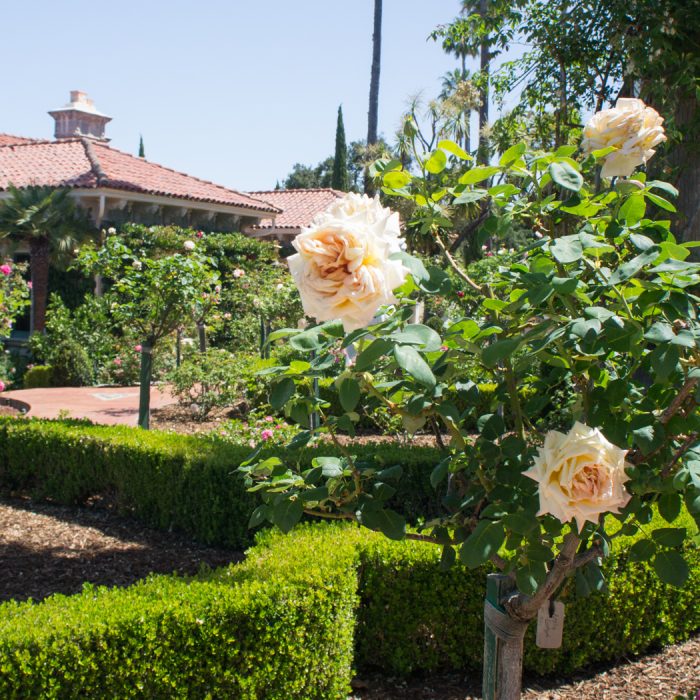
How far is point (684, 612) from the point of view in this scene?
4449mm

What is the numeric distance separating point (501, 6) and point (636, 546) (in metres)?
8.33

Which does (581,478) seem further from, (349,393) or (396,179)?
(396,179)

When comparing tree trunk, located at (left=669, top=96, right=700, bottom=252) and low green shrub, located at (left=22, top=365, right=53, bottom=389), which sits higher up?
tree trunk, located at (left=669, top=96, right=700, bottom=252)

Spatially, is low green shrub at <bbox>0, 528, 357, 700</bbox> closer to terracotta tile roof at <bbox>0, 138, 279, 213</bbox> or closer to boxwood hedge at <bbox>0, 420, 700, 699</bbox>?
boxwood hedge at <bbox>0, 420, 700, 699</bbox>

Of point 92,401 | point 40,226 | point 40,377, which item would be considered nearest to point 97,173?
point 40,226

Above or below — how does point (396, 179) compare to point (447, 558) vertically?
above

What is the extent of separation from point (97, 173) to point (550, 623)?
17.7m

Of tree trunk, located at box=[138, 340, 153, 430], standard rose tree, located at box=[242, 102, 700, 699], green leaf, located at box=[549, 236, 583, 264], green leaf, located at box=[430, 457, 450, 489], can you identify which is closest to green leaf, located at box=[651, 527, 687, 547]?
standard rose tree, located at box=[242, 102, 700, 699]

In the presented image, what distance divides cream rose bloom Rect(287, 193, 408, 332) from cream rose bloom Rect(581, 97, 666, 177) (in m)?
0.74

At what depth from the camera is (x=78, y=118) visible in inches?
1179

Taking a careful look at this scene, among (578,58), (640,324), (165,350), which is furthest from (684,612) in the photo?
(165,350)

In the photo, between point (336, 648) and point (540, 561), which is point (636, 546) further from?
point (336, 648)

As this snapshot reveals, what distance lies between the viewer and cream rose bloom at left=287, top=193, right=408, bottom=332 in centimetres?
134

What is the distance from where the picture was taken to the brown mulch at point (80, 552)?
16.6 feet
